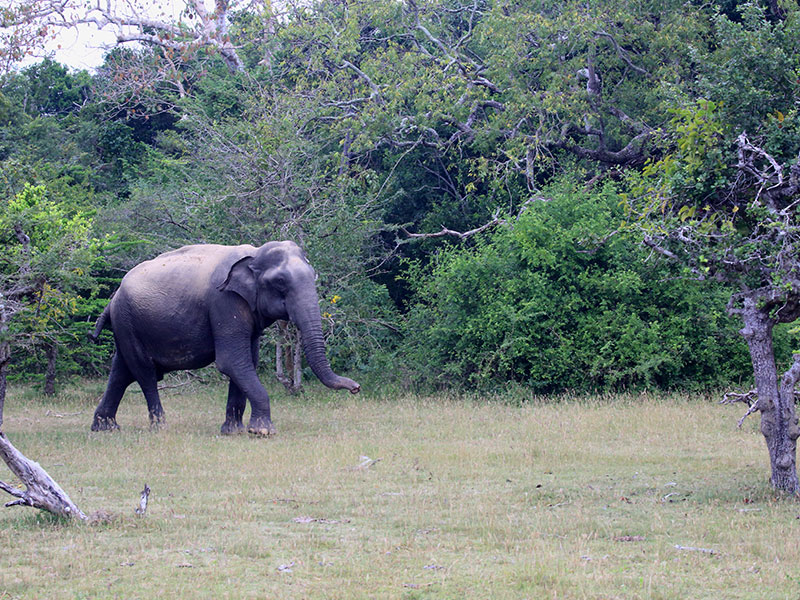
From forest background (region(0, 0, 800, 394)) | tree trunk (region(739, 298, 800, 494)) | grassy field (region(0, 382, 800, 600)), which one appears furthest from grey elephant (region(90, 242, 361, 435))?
tree trunk (region(739, 298, 800, 494))

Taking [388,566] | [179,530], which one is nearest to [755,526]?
[388,566]

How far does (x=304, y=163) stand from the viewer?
21.6m

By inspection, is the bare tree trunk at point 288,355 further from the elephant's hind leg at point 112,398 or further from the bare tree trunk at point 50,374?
the bare tree trunk at point 50,374

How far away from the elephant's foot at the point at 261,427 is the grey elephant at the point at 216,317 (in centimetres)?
1

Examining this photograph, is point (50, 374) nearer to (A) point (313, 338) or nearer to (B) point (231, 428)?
(B) point (231, 428)

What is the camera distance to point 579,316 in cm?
1898

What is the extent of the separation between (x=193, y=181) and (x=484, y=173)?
6.69m

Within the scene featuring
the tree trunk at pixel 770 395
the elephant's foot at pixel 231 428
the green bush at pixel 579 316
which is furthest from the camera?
the green bush at pixel 579 316

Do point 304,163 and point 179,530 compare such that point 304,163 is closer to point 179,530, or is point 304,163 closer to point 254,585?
point 179,530

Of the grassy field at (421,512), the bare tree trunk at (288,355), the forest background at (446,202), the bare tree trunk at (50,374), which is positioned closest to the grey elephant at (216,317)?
the grassy field at (421,512)

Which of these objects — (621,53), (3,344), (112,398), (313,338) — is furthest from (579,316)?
(3,344)

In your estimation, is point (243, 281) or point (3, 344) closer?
point (3, 344)

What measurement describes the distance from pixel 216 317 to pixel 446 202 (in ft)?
38.8

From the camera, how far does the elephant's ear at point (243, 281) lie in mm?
14594
